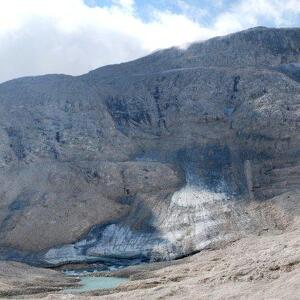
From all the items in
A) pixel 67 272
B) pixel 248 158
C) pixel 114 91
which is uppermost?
pixel 114 91

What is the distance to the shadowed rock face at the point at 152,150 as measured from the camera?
4859 cm

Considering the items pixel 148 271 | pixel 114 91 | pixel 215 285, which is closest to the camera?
pixel 215 285

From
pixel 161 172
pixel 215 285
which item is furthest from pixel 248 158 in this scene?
pixel 215 285

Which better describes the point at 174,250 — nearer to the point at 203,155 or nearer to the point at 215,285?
the point at 203,155

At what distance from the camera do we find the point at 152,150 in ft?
205

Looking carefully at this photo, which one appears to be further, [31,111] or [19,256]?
[31,111]

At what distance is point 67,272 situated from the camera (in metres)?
44.6

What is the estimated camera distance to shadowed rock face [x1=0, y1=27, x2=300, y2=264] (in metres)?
48.6

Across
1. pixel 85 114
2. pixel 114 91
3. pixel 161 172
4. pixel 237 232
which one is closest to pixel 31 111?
pixel 85 114

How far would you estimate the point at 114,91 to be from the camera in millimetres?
71688

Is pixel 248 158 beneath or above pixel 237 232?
above

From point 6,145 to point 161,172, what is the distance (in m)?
15.7

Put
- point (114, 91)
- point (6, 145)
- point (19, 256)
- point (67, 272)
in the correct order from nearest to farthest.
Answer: point (67, 272), point (19, 256), point (6, 145), point (114, 91)

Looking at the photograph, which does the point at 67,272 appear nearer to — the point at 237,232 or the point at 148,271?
the point at 148,271
